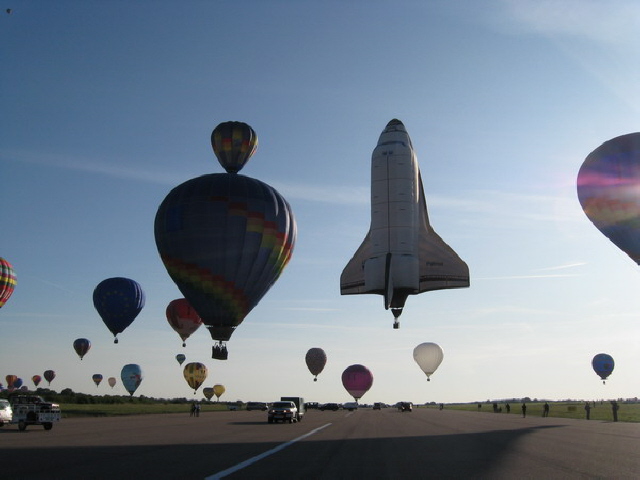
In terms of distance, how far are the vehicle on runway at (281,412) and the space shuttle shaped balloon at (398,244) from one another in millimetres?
10743

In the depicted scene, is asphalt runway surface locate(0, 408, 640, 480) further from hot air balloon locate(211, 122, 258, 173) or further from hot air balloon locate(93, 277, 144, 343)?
hot air balloon locate(93, 277, 144, 343)

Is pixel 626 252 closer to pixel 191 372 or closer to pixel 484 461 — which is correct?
pixel 484 461

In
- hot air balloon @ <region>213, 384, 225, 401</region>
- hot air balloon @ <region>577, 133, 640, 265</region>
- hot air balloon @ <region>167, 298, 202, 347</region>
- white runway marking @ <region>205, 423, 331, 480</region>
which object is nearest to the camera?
white runway marking @ <region>205, 423, 331, 480</region>

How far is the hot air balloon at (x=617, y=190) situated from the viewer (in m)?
56.3

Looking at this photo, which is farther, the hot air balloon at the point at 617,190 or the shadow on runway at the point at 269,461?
the hot air balloon at the point at 617,190

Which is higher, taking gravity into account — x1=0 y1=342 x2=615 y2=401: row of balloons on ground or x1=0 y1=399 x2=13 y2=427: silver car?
x1=0 y1=342 x2=615 y2=401: row of balloons on ground

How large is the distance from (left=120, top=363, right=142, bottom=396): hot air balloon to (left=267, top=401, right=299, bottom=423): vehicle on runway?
69.3 meters

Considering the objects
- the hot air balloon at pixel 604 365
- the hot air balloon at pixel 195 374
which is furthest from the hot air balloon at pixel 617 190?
the hot air balloon at pixel 195 374

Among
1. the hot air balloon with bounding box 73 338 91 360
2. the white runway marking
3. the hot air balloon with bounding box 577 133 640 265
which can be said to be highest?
the hot air balloon with bounding box 577 133 640 265

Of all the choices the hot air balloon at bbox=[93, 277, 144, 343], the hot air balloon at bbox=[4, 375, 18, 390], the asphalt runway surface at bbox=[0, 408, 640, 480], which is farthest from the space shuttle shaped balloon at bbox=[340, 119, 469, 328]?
the hot air balloon at bbox=[4, 375, 18, 390]

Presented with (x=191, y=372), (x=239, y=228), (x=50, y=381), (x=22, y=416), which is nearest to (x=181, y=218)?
(x=239, y=228)

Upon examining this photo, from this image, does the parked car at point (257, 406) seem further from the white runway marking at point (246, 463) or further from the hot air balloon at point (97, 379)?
the white runway marking at point (246, 463)

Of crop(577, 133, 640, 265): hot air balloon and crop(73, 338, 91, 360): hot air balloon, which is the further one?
crop(73, 338, 91, 360): hot air balloon

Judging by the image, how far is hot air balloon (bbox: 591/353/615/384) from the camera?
109 m
